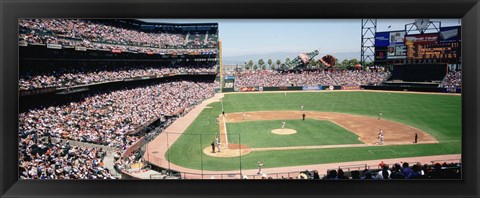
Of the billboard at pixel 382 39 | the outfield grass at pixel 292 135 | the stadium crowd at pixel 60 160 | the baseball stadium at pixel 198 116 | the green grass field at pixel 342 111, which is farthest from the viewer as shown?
the billboard at pixel 382 39

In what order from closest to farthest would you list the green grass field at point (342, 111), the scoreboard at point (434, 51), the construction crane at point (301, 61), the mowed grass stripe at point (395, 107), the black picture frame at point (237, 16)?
the black picture frame at point (237, 16)
the green grass field at point (342, 111)
the mowed grass stripe at point (395, 107)
the scoreboard at point (434, 51)
the construction crane at point (301, 61)

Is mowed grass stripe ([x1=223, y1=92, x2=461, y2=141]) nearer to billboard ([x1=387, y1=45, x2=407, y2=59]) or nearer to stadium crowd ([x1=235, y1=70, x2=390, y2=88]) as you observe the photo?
billboard ([x1=387, y1=45, x2=407, y2=59])

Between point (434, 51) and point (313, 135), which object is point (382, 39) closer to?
point (434, 51)

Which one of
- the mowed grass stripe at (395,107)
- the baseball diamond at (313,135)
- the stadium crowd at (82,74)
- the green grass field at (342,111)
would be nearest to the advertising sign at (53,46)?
the stadium crowd at (82,74)

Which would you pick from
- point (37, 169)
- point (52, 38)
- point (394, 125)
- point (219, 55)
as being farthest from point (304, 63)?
point (37, 169)

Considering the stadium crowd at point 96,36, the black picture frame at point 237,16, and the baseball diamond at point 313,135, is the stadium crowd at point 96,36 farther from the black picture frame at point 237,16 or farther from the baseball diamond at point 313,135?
the baseball diamond at point 313,135
